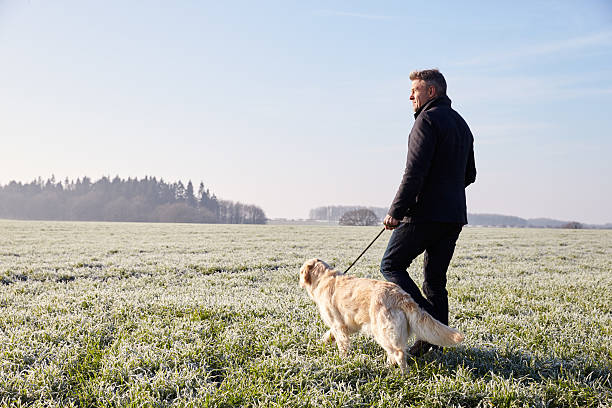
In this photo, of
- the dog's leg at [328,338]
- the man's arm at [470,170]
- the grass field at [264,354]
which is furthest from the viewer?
the man's arm at [470,170]

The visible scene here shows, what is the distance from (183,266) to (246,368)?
7731mm

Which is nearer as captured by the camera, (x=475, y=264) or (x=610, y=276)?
(x=610, y=276)

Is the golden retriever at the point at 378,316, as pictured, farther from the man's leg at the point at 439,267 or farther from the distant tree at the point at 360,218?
the distant tree at the point at 360,218

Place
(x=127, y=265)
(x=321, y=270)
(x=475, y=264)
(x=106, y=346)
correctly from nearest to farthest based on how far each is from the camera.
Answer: (x=106, y=346)
(x=321, y=270)
(x=127, y=265)
(x=475, y=264)

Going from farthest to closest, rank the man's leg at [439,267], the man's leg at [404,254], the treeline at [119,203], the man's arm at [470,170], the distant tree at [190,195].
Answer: the distant tree at [190,195] → the treeline at [119,203] → the man's arm at [470,170] → the man's leg at [439,267] → the man's leg at [404,254]

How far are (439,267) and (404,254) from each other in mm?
450

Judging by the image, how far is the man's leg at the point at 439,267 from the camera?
3.95m

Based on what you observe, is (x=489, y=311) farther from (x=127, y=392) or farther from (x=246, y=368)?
(x=127, y=392)

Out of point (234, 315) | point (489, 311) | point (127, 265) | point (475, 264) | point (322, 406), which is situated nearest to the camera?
point (322, 406)

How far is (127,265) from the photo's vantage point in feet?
34.8

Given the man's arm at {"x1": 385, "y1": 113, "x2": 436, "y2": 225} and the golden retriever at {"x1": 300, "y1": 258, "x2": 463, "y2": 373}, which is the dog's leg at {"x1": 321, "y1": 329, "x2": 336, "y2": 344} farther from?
the man's arm at {"x1": 385, "y1": 113, "x2": 436, "y2": 225}

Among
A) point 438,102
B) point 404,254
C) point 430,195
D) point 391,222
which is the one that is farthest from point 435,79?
point 404,254

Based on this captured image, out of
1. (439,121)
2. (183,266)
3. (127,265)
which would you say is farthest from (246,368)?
(127,265)

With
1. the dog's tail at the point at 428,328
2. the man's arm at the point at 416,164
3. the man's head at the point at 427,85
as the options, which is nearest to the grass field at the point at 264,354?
the dog's tail at the point at 428,328
